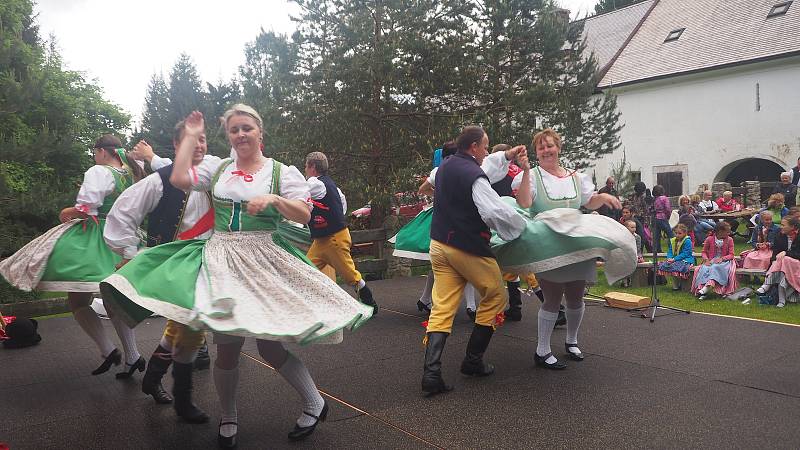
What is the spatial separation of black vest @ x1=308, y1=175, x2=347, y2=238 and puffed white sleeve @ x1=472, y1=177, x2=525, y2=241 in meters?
2.88

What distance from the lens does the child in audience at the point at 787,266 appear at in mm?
7672

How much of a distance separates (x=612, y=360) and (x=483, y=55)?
10282 mm

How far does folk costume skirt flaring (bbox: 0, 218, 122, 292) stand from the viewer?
4.62 meters

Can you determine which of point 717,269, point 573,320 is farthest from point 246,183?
point 717,269

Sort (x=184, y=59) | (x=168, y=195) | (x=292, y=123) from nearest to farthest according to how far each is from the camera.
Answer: (x=168, y=195), (x=292, y=123), (x=184, y=59)

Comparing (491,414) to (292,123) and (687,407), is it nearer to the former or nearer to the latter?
(687,407)

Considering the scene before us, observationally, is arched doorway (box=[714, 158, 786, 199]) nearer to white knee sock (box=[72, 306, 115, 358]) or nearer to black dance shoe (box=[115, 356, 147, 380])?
black dance shoe (box=[115, 356, 147, 380])

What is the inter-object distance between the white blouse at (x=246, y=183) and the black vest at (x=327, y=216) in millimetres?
3229

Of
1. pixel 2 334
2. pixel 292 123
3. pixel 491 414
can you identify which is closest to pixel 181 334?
pixel 491 414

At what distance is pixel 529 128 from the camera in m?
14.0

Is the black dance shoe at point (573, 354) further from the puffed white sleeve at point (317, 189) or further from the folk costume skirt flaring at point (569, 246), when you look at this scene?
the puffed white sleeve at point (317, 189)

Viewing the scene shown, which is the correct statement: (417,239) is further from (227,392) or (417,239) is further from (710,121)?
(710,121)

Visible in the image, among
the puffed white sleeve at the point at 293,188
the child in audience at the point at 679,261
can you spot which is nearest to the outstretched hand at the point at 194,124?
the puffed white sleeve at the point at 293,188

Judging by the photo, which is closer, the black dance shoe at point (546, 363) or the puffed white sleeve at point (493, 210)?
the puffed white sleeve at point (493, 210)
